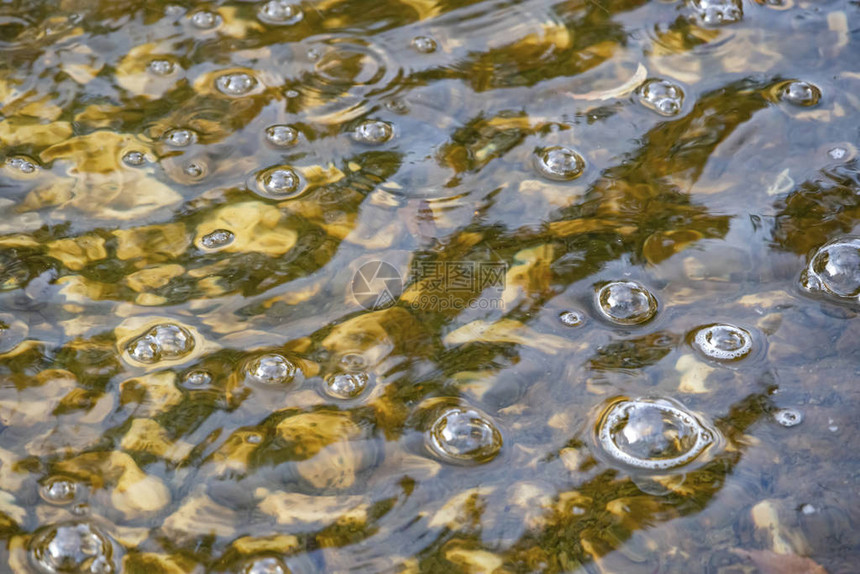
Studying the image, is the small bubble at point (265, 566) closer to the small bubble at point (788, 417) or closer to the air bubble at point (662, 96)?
the small bubble at point (788, 417)

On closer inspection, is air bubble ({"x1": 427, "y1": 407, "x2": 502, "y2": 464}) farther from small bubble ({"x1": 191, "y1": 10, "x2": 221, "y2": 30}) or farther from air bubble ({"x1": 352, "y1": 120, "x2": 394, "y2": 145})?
small bubble ({"x1": 191, "y1": 10, "x2": 221, "y2": 30})

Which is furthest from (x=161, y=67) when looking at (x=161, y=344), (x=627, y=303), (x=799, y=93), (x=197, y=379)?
(x=799, y=93)

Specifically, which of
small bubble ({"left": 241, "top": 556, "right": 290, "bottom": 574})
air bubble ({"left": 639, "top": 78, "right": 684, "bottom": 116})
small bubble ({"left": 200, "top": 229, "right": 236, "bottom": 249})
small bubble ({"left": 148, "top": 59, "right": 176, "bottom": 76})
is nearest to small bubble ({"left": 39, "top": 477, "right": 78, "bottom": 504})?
small bubble ({"left": 241, "top": 556, "right": 290, "bottom": 574})

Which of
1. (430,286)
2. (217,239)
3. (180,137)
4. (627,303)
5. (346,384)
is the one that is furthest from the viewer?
(180,137)

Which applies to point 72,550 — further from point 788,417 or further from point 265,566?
point 788,417

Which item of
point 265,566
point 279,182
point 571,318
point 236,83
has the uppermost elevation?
point 236,83

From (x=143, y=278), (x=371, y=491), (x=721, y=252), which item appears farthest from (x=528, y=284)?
(x=143, y=278)

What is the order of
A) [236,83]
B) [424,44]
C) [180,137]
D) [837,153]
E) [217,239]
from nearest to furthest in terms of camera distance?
[217,239]
[837,153]
[180,137]
[236,83]
[424,44]

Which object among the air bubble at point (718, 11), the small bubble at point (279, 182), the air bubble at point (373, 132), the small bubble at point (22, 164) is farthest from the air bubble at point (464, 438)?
the air bubble at point (718, 11)
